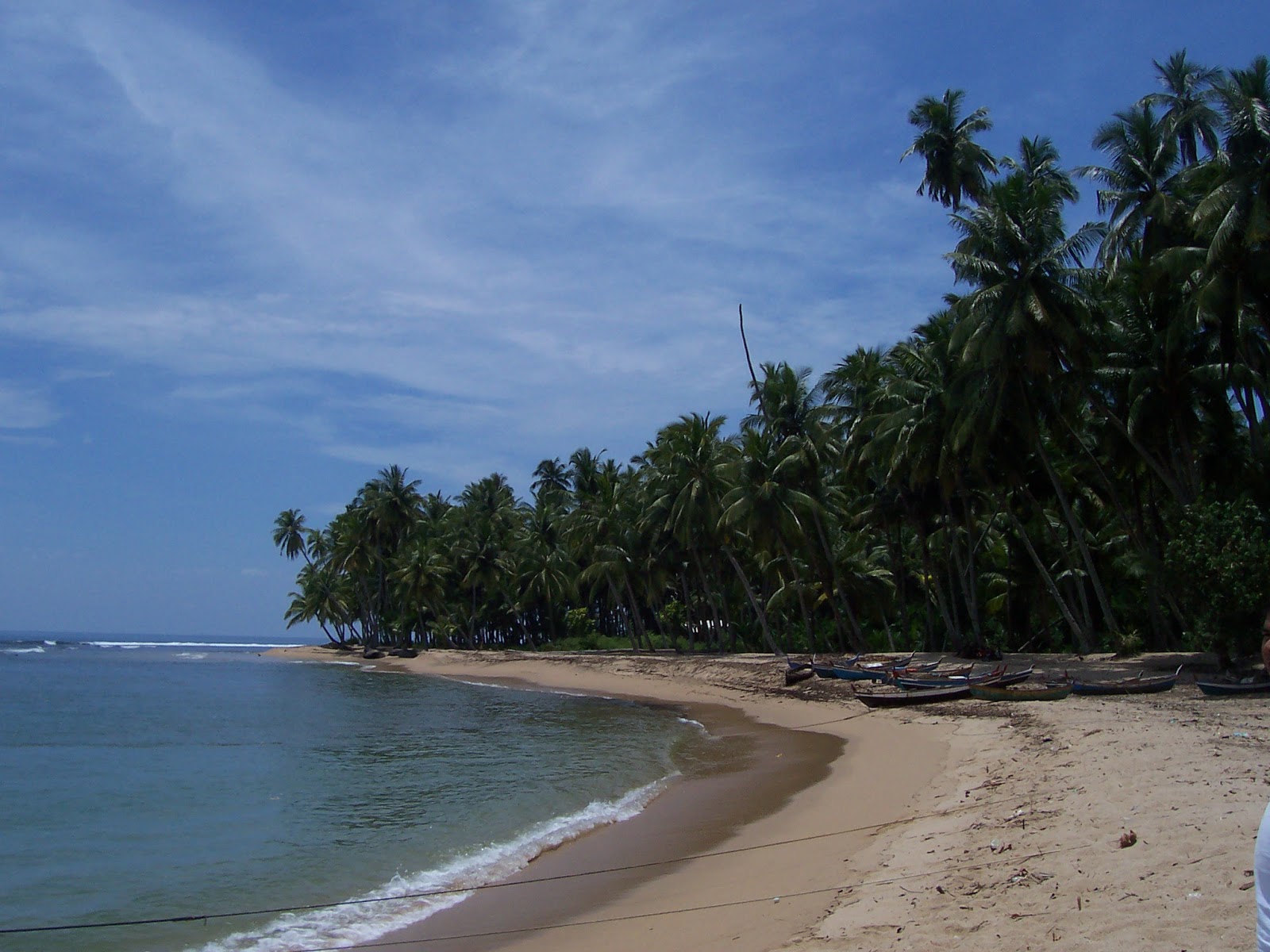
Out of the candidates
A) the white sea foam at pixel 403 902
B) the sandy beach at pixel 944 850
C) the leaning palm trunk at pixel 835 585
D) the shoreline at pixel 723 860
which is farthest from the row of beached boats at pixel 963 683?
the white sea foam at pixel 403 902

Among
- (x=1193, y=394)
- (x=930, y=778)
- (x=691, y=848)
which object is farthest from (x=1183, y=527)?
(x=691, y=848)

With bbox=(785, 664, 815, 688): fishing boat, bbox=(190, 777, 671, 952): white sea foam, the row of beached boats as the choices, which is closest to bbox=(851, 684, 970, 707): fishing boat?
the row of beached boats

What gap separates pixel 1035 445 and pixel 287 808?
21.9m

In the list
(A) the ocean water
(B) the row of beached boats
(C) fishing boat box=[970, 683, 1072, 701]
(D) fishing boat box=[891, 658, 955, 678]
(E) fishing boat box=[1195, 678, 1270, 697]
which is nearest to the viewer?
(A) the ocean water

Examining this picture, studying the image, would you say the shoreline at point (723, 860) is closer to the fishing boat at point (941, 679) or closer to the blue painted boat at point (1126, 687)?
the fishing boat at point (941, 679)

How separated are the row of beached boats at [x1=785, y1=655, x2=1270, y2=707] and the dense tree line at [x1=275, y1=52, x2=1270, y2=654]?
78.7 inches

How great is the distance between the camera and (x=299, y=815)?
45.8ft

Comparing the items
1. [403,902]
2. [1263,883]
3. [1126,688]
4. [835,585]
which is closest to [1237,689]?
[1126,688]

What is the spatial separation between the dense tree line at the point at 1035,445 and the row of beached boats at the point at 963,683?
78.7 inches

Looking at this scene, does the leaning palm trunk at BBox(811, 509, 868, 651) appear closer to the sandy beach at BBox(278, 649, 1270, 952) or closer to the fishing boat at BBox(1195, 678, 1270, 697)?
the sandy beach at BBox(278, 649, 1270, 952)

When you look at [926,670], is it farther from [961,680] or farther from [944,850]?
[944,850]

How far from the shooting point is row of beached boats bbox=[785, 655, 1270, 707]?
61.0ft

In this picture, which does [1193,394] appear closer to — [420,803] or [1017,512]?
[1017,512]

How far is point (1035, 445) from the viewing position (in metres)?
26.2
